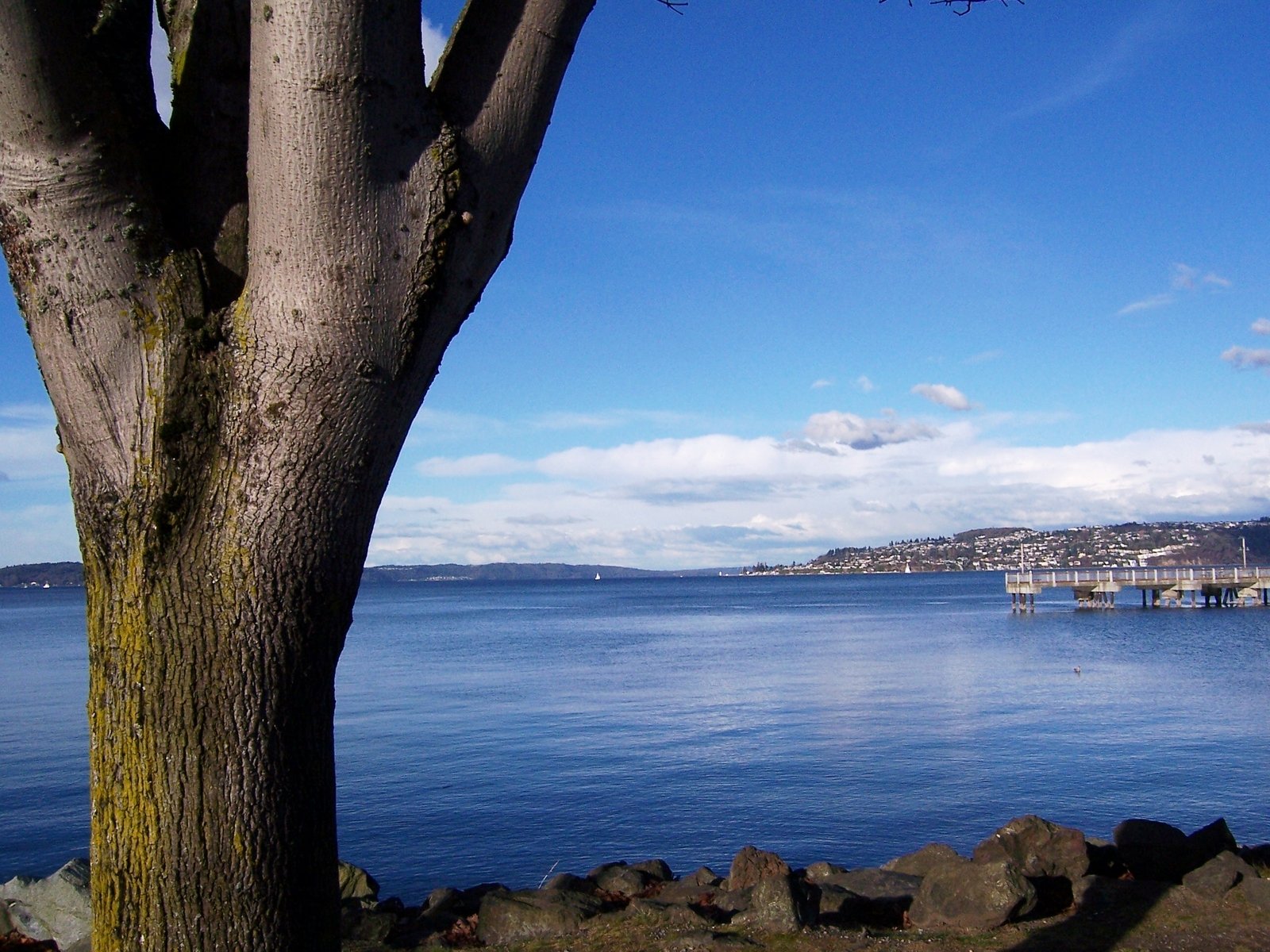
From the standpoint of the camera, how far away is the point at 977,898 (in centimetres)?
935

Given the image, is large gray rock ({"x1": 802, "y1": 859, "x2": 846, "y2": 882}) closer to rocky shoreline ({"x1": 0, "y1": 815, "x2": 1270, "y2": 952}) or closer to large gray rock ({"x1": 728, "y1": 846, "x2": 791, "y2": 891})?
rocky shoreline ({"x1": 0, "y1": 815, "x2": 1270, "y2": 952})

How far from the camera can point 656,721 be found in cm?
2980

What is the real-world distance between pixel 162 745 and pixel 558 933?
6825 millimetres

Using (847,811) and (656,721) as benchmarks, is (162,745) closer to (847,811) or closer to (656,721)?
(847,811)

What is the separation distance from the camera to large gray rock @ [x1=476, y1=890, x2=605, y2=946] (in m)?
9.58

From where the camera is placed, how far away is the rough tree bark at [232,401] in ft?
11.2

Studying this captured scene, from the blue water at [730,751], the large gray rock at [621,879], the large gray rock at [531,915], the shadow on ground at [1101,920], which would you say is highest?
the shadow on ground at [1101,920]

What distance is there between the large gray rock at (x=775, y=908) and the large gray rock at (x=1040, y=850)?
2.52 m

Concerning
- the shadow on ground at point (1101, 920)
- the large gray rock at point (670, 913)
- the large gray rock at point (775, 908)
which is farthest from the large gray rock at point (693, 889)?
the shadow on ground at point (1101, 920)

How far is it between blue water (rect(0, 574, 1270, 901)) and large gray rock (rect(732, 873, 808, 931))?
6650mm

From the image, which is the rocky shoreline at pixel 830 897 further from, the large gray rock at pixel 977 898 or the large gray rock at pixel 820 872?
the large gray rock at pixel 820 872

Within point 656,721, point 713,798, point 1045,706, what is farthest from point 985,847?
point 1045,706

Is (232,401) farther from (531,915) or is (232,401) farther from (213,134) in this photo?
(531,915)

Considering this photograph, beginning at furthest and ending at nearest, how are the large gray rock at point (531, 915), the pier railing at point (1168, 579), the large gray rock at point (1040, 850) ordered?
the pier railing at point (1168, 579) < the large gray rock at point (1040, 850) < the large gray rock at point (531, 915)
